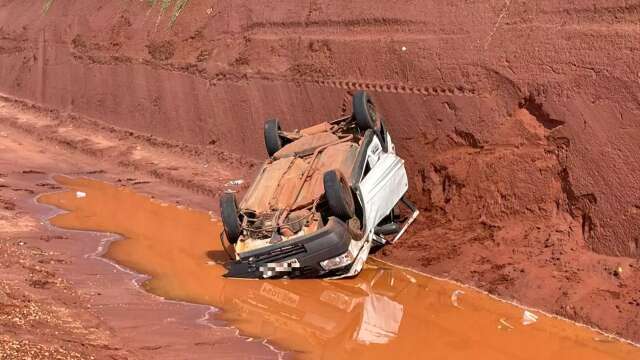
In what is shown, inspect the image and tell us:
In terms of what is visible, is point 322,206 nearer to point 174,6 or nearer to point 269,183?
point 269,183

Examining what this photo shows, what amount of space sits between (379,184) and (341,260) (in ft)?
4.26

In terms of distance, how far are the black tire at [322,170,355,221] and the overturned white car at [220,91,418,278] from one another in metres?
0.01

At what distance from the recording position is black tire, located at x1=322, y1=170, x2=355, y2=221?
829 centimetres

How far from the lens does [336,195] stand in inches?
326

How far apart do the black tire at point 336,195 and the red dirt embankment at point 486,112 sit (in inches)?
64.8

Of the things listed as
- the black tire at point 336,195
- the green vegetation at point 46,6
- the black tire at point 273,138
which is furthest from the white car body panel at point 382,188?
the green vegetation at point 46,6

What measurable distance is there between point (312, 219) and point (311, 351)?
1818mm

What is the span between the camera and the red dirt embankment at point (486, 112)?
8.56 metres

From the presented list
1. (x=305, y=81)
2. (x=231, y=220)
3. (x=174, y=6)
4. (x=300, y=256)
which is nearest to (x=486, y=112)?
Answer: (x=300, y=256)

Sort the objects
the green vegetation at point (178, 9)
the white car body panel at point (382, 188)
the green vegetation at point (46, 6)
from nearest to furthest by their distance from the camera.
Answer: the white car body panel at point (382, 188), the green vegetation at point (178, 9), the green vegetation at point (46, 6)

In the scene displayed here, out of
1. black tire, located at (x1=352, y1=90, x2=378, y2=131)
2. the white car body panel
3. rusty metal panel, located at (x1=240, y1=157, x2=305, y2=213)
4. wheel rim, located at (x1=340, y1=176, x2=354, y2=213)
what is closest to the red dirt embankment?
the white car body panel

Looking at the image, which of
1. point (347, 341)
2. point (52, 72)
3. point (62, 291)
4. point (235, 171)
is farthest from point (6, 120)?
point (347, 341)

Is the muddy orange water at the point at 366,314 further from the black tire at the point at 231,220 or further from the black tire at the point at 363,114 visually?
the black tire at the point at 363,114

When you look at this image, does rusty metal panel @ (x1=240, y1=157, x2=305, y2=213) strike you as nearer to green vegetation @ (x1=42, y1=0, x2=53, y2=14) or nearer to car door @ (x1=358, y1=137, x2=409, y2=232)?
car door @ (x1=358, y1=137, x2=409, y2=232)
